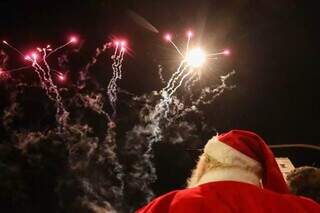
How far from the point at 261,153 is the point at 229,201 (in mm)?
342

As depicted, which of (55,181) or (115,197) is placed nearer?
(115,197)

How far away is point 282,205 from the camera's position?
5.45ft

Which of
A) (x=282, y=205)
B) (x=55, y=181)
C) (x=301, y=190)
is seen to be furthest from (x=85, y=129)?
(x=282, y=205)

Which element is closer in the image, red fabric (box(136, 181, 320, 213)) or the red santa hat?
red fabric (box(136, 181, 320, 213))

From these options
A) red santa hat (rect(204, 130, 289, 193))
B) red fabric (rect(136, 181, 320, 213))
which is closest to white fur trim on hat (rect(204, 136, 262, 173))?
red santa hat (rect(204, 130, 289, 193))

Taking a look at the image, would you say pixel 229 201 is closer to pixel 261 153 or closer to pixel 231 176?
pixel 231 176

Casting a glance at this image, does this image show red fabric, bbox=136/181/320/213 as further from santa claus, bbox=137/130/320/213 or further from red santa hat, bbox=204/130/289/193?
red santa hat, bbox=204/130/289/193

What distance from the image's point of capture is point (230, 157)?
6.12ft

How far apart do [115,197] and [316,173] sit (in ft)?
58.5

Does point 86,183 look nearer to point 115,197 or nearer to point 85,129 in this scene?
point 115,197

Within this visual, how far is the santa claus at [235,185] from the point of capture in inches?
64.5

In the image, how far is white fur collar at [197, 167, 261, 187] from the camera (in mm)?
1784

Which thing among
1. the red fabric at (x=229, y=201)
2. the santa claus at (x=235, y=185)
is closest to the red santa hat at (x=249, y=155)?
the santa claus at (x=235, y=185)

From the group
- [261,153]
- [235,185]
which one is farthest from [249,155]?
[235,185]
